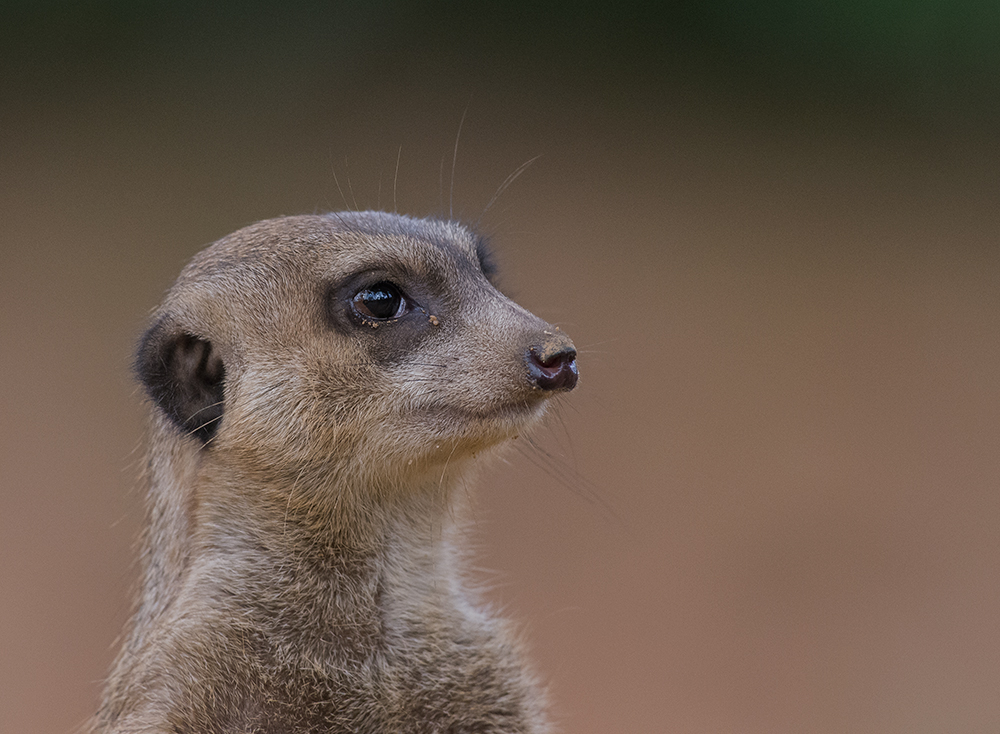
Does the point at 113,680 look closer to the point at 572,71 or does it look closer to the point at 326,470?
the point at 326,470

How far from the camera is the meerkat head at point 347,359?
5.64 feet

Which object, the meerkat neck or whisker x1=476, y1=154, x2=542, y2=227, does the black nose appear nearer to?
the meerkat neck

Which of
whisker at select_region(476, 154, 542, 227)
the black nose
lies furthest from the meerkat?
whisker at select_region(476, 154, 542, 227)

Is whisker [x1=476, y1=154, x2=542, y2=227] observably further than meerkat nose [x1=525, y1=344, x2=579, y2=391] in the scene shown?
Yes

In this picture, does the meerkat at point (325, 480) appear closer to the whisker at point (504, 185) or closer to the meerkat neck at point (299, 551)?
the meerkat neck at point (299, 551)

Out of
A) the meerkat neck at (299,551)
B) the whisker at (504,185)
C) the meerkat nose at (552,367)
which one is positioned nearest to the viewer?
the meerkat nose at (552,367)

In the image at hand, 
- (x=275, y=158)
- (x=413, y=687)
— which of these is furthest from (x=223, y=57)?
(x=413, y=687)

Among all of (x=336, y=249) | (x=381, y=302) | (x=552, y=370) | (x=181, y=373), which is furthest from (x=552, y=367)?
(x=181, y=373)

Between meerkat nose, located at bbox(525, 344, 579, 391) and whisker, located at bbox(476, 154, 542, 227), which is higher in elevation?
whisker, located at bbox(476, 154, 542, 227)

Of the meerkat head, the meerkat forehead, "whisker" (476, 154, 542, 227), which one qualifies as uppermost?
"whisker" (476, 154, 542, 227)

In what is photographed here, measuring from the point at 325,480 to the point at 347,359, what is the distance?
7.9 inches

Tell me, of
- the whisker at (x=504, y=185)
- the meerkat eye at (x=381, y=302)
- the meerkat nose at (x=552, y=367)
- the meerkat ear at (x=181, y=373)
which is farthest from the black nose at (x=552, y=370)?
the whisker at (x=504, y=185)

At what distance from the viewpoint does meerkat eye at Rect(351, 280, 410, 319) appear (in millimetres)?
1789

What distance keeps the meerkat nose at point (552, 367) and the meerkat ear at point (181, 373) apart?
55 cm
